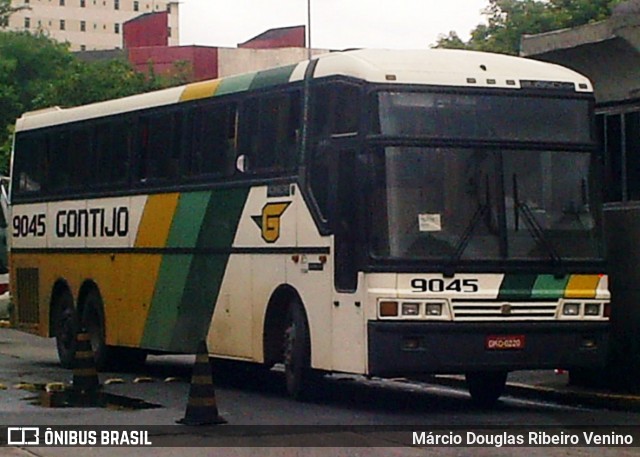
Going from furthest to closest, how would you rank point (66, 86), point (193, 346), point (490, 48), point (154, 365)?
point (66, 86)
point (490, 48)
point (154, 365)
point (193, 346)

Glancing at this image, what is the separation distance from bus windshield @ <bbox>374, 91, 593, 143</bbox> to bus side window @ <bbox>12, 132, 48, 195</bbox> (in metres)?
9.32

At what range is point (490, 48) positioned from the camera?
55625 mm

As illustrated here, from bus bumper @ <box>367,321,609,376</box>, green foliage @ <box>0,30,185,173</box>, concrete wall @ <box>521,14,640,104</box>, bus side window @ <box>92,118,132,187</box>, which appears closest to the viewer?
bus bumper @ <box>367,321,609,376</box>

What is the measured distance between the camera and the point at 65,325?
22.5 metres

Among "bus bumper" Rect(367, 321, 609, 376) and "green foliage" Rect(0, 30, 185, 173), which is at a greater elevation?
"green foliage" Rect(0, 30, 185, 173)

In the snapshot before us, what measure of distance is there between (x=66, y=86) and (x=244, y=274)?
44606mm

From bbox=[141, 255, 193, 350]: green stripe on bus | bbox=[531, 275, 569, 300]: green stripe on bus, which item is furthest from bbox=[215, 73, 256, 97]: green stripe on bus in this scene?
bbox=[531, 275, 569, 300]: green stripe on bus

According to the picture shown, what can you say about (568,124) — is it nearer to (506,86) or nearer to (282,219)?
(506,86)

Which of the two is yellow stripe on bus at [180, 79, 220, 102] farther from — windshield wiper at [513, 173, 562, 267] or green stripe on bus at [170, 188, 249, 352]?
windshield wiper at [513, 173, 562, 267]

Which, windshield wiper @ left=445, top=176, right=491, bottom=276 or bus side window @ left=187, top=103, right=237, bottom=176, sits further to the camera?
bus side window @ left=187, top=103, right=237, bottom=176

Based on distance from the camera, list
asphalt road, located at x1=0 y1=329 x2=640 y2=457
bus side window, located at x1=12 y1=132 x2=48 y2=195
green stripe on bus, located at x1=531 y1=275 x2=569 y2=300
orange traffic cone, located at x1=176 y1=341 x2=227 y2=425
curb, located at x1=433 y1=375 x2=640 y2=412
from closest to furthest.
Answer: asphalt road, located at x1=0 y1=329 x2=640 y2=457 → orange traffic cone, located at x1=176 y1=341 x2=227 y2=425 → green stripe on bus, located at x1=531 y1=275 x2=569 y2=300 → curb, located at x1=433 y1=375 x2=640 y2=412 → bus side window, located at x1=12 y1=132 x2=48 y2=195

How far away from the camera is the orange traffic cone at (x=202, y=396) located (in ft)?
45.7

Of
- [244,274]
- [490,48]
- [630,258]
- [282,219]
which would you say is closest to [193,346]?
[244,274]

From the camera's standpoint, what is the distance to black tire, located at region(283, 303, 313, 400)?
1656 cm
